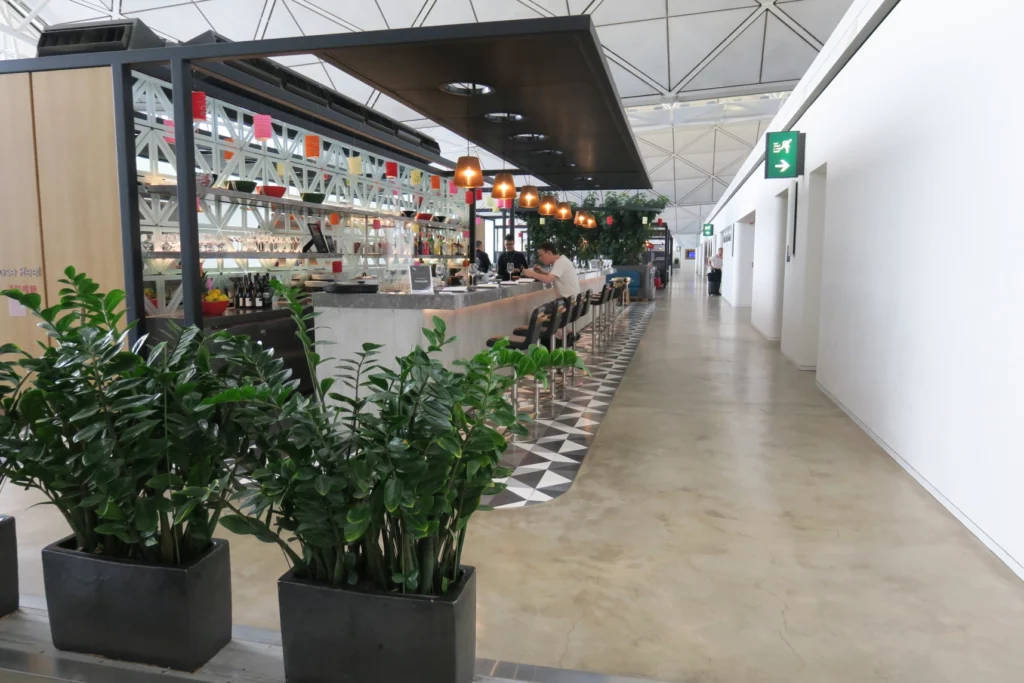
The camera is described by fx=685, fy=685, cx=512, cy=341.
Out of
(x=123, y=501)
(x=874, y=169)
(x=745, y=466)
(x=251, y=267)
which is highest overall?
(x=874, y=169)

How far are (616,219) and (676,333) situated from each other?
8.19 m

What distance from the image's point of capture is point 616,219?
18.8 m

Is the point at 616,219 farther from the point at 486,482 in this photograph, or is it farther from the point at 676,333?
the point at 486,482

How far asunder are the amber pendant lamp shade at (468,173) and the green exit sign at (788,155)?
3320 mm

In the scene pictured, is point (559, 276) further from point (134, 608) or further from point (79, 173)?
point (134, 608)

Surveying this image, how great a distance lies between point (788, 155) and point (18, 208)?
708 centimetres

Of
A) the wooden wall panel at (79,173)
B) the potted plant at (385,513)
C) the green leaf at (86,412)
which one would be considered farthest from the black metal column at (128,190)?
the potted plant at (385,513)

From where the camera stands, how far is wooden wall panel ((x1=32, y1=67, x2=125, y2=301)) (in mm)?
4168

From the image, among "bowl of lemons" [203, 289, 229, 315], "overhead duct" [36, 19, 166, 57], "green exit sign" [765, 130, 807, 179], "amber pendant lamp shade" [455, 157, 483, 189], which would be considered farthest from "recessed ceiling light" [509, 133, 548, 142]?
"overhead duct" [36, 19, 166, 57]

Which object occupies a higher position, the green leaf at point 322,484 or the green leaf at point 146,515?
the green leaf at point 322,484

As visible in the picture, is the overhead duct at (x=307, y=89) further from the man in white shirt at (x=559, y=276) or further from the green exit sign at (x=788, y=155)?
the green exit sign at (x=788, y=155)

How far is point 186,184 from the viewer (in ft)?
13.6

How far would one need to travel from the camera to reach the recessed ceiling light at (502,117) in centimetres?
686

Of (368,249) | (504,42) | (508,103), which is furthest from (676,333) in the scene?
(504,42)
